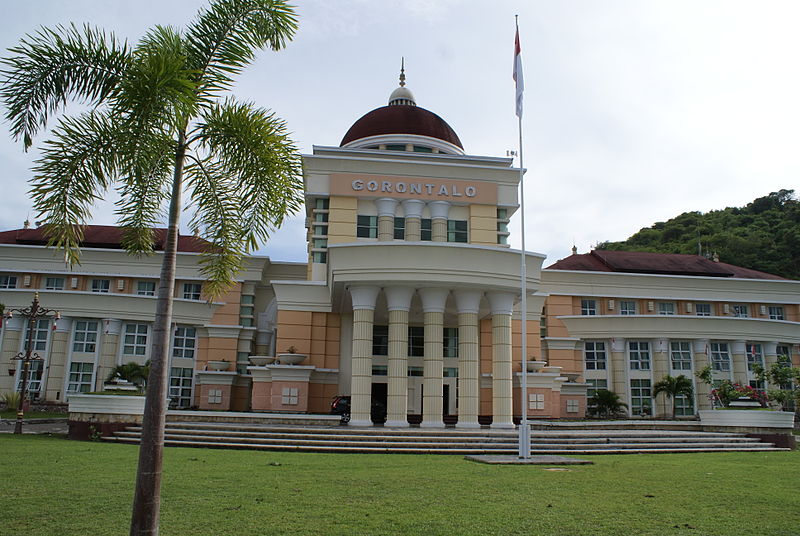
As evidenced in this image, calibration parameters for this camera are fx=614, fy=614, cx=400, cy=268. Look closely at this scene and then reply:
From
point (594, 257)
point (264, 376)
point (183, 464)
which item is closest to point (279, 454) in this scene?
point (183, 464)

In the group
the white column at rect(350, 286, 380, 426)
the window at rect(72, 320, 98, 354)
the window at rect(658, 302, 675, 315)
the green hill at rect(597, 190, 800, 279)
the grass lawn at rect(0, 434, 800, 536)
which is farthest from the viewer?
the green hill at rect(597, 190, 800, 279)

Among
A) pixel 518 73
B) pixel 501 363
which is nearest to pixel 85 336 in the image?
pixel 501 363

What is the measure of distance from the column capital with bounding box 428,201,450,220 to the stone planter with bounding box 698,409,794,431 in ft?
49.4

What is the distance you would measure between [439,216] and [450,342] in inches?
261

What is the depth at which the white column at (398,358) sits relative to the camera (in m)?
22.4

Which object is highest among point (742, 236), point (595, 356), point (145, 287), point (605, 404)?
point (742, 236)

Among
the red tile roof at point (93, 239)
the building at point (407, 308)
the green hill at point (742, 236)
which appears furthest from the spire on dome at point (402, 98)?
the green hill at point (742, 236)

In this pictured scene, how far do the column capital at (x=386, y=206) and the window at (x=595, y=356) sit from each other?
1535 centimetres

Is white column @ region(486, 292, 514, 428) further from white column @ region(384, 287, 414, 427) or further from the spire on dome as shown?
the spire on dome

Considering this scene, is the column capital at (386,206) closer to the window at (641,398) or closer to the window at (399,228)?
the window at (399,228)

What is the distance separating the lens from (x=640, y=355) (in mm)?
37312

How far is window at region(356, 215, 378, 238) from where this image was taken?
31438mm

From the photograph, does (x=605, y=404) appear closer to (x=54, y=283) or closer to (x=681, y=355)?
(x=681, y=355)

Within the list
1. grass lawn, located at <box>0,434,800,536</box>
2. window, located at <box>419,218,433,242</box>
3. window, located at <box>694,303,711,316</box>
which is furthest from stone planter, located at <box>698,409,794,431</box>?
window, located at <box>694,303,711,316</box>
